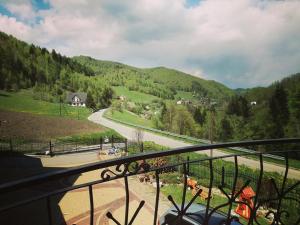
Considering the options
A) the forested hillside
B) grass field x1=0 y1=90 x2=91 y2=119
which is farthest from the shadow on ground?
the forested hillside

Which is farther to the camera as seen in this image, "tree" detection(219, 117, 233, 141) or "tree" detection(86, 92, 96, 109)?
"tree" detection(219, 117, 233, 141)

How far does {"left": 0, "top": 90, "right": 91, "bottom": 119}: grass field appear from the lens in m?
33.1

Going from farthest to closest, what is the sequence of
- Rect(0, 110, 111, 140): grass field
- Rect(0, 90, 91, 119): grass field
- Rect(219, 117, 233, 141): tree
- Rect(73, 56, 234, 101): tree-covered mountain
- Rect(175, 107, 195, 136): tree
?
Rect(73, 56, 234, 101): tree-covered mountain
Rect(175, 107, 195, 136): tree
Rect(219, 117, 233, 141): tree
Rect(0, 90, 91, 119): grass field
Rect(0, 110, 111, 140): grass field

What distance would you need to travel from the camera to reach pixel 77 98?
4319 cm

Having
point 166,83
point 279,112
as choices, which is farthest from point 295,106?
point 166,83

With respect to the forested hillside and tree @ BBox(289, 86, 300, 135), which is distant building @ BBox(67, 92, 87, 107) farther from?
tree @ BBox(289, 86, 300, 135)

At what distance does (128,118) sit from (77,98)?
964 cm

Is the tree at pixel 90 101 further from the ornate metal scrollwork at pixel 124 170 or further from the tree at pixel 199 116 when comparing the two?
the ornate metal scrollwork at pixel 124 170

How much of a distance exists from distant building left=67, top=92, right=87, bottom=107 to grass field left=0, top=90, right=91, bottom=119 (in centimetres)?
181

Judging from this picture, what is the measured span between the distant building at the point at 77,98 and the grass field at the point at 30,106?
5.94ft

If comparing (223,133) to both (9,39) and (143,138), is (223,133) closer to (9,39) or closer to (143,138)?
(143,138)

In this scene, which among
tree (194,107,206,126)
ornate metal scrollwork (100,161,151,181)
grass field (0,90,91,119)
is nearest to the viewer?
ornate metal scrollwork (100,161,151,181)

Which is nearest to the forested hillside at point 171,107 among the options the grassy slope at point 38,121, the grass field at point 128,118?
the grass field at point 128,118

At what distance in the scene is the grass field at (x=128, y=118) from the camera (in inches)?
1822
